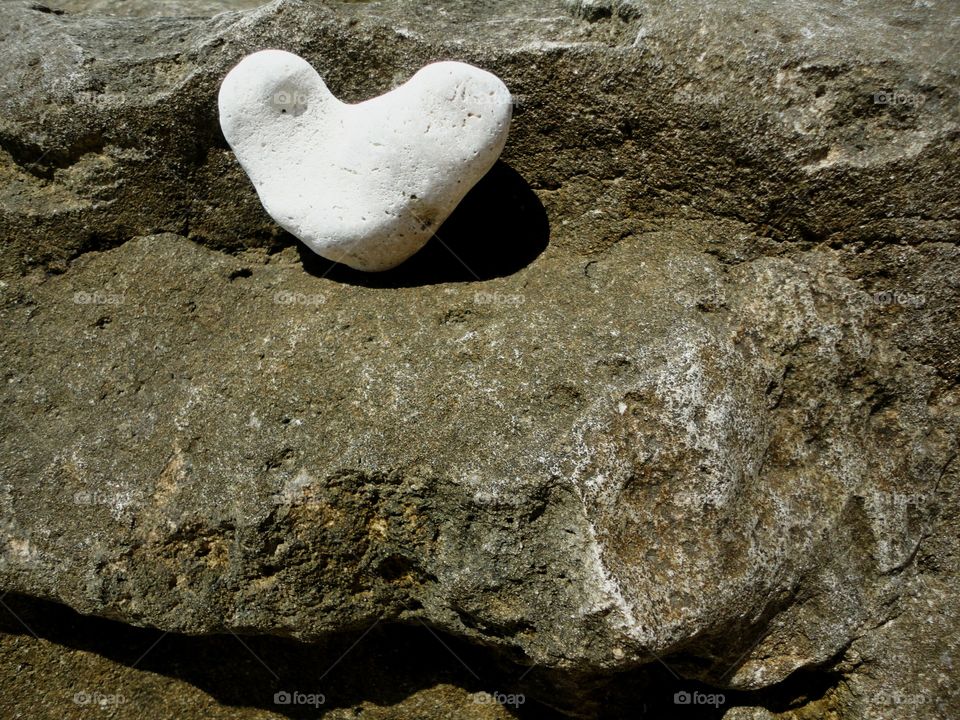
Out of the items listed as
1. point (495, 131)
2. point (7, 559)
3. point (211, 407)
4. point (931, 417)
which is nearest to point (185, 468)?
point (211, 407)

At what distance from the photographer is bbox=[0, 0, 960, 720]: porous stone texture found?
2.06 meters

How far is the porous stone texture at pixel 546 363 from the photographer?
6.77ft

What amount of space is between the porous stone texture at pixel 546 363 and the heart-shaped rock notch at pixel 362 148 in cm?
19

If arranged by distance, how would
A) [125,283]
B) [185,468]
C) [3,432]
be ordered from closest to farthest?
1. [185,468]
2. [3,432]
3. [125,283]

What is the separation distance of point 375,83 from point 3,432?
139 cm

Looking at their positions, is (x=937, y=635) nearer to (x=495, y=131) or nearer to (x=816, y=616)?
(x=816, y=616)

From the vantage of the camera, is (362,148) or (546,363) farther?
(362,148)

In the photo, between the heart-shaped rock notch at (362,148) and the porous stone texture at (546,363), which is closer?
the porous stone texture at (546,363)

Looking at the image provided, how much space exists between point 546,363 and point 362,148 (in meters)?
0.73

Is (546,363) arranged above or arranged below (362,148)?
below

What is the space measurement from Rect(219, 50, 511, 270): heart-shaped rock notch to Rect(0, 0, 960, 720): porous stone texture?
0.62ft

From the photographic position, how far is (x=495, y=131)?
7.35 ft

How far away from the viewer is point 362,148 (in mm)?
2285

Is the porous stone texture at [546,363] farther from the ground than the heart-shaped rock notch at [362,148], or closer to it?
closer to it
